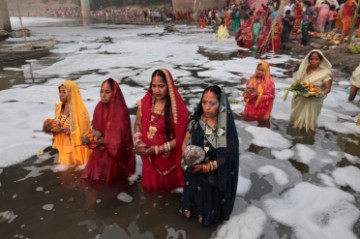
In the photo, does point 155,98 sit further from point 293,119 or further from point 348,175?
point 293,119

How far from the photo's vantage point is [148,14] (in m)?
37.8

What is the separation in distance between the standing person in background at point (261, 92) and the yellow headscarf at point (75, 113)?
10.4 ft

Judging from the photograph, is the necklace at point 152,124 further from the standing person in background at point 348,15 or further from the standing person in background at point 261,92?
the standing person in background at point 348,15

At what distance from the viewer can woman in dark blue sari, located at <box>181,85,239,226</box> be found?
2652mm

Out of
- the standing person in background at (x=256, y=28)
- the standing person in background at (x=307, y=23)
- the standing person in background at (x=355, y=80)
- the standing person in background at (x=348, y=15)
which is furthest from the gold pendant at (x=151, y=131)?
the standing person in background at (x=348, y=15)

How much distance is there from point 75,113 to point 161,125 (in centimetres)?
125

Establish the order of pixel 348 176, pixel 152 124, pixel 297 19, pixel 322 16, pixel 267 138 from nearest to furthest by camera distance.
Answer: pixel 152 124 → pixel 348 176 → pixel 267 138 → pixel 322 16 → pixel 297 19

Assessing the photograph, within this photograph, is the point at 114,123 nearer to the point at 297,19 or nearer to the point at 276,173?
the point at 276,173

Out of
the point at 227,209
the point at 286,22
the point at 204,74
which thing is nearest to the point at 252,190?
the point at 227,209

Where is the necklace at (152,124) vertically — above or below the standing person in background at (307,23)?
below

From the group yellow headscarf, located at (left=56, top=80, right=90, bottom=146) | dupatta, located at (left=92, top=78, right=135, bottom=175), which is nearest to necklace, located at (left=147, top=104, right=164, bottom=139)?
dupatta, located at (left=92, top=78, right=135, bottom=175)

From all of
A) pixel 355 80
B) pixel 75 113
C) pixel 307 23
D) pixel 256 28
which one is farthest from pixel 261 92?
pixel 256 28

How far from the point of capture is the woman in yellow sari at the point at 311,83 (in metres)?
5.05

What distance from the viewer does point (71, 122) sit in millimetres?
3746
